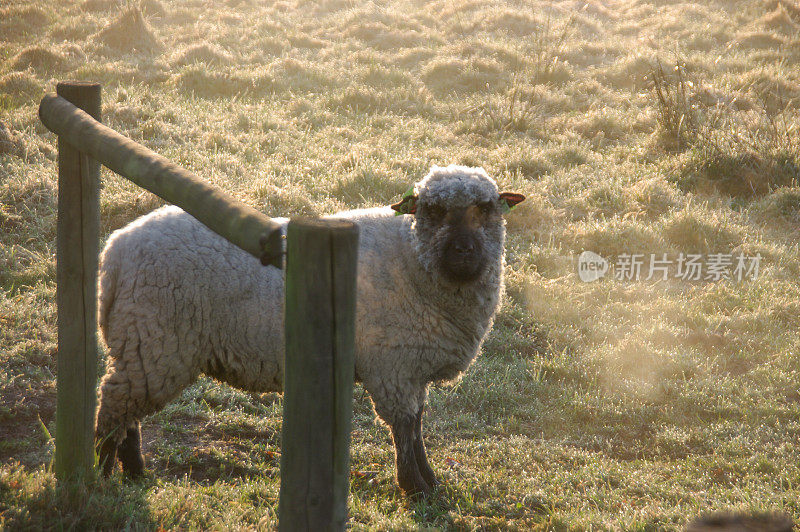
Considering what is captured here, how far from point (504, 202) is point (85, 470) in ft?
8.91

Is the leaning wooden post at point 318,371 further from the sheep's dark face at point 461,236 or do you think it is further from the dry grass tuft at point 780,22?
the dry grass tuft at point 780,22

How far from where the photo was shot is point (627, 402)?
5.59 m

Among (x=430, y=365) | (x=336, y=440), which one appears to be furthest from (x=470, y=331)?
(x=336, y=440)

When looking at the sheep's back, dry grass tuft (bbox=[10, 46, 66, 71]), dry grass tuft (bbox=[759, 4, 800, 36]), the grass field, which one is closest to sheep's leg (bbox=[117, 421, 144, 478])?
the grass field

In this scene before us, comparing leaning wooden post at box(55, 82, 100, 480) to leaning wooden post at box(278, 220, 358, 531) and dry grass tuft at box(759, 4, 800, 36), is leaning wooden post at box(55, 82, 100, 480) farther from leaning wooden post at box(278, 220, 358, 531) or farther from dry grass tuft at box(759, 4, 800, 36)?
dry grass tuft at box(759, 4, 800, 36)

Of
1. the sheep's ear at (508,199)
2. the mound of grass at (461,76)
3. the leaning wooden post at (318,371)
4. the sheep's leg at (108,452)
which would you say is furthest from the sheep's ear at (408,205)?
the mound of grass at (461,76)

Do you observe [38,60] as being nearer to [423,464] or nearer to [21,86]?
[21,86]

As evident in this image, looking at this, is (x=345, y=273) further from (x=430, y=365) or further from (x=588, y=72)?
(x=588, y=72)

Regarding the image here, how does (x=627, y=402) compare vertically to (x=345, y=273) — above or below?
below

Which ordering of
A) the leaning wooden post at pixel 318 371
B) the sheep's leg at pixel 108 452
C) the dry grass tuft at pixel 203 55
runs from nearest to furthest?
1. the leaning wooden post at pixel 318 371
2. the sheep's leg at pixel 108 452
3. the dry grass tuft at pixel 203 55

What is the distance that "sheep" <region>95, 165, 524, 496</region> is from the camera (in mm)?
3920

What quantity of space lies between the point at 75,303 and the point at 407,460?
2.09 meters

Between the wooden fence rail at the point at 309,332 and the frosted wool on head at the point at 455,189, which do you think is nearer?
the wooden fence rail at the point at 309,332

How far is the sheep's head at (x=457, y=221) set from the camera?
405 centimetres
